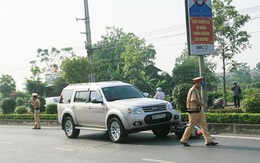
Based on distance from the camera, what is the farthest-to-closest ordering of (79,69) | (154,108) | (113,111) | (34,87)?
(34,87)
(79,69)
(113,111)
(154,108)

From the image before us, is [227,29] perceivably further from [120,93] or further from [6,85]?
[6,85]

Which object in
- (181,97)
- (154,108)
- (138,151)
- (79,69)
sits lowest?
(138,151)

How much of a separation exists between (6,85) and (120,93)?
75.4 meters

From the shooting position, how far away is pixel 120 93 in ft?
42.5

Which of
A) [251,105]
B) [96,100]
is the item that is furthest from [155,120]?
[251,105]

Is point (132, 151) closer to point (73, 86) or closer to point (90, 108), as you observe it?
point (90, 108)

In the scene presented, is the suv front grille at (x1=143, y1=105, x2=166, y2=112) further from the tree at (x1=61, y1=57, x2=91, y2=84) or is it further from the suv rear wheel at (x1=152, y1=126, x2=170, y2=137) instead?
the tree at (x1=61, y1=57, x2=91, y2=84)

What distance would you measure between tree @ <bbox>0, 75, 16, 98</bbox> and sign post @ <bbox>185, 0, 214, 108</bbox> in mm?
73054

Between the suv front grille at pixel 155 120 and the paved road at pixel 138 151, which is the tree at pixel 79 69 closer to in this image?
the paved road at pixel 138 151

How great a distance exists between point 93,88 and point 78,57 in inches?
809

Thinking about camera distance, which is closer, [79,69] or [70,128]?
[70,128]

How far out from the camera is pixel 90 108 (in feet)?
42.9

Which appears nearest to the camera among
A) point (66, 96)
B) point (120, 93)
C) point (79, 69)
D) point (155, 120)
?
point (155, 120)

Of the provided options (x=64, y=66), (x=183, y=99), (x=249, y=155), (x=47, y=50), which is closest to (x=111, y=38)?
(x=47, y=50)
